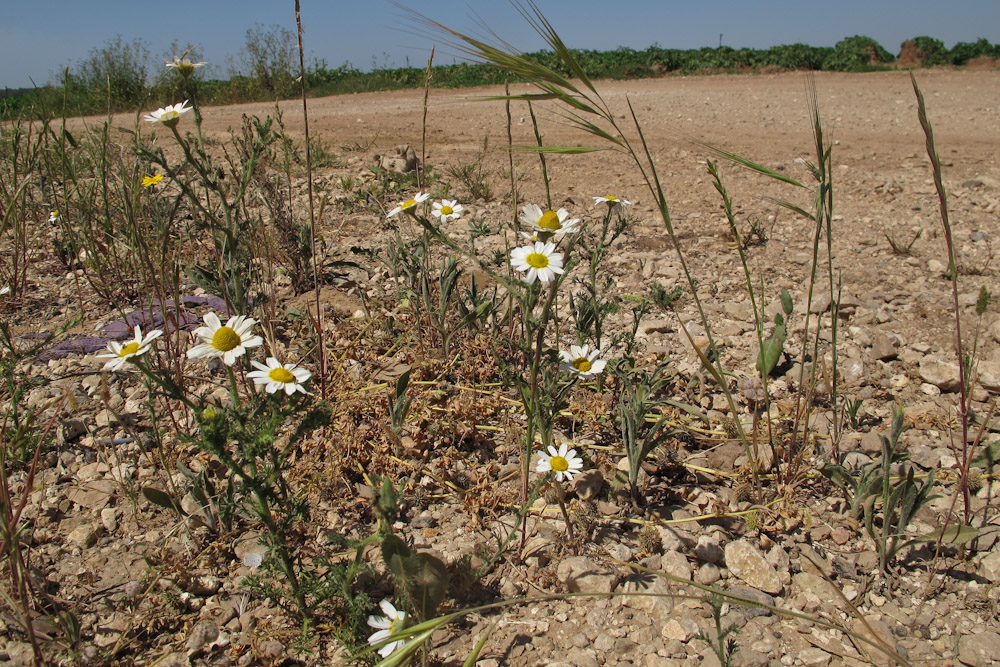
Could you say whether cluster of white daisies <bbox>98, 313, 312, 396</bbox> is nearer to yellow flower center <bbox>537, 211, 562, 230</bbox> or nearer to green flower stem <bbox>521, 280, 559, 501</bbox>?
green flower stem <bbox>521, 280, 559, 501</bbox>

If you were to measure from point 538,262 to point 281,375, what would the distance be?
0.67 metres

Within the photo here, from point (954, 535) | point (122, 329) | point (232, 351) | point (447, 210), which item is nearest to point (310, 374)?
point (232, 351)

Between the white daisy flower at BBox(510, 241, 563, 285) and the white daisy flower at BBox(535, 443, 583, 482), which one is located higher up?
the white daisy flower at BBox(510, 241, 563, 285)

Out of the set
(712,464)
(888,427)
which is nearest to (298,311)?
(712,464)

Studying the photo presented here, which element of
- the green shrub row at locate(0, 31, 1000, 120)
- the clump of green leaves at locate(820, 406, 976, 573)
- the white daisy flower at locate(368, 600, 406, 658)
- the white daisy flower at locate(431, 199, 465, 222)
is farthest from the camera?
the green shrub row at locate(0, 31, 1000, 120)

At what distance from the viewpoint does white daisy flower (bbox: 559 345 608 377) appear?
6.26 feet

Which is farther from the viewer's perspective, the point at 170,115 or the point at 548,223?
the point at 170,115

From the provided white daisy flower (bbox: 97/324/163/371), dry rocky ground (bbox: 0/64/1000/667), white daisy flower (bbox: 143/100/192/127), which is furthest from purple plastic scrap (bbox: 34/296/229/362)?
white daisy flower (bbox: 97/324/163/371)

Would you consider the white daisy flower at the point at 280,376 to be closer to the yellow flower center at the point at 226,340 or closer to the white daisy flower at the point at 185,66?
the yellow flower center at the point at 226,340

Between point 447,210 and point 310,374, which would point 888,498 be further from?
point 447,210

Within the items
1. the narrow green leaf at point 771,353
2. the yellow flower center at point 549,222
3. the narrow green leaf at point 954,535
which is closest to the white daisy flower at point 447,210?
the yellow flower center at point 549,222

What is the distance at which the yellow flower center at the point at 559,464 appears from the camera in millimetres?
1746

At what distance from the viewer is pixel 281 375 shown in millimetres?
1548

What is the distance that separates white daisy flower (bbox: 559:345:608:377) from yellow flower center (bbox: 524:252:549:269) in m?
0.32
